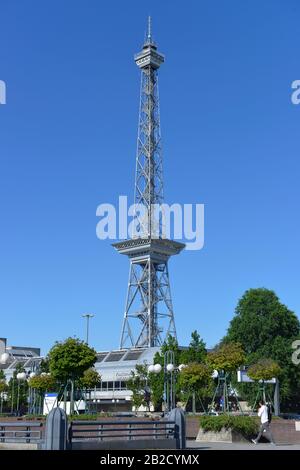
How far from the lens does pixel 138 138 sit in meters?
126

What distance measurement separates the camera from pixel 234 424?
86.4 feet

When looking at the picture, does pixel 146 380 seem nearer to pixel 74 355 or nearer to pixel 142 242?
pixel 74 355

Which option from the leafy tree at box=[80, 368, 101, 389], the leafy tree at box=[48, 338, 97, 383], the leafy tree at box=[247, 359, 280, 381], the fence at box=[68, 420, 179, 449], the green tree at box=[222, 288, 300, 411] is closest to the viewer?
the fence at box=[68, 420, 179, 449]

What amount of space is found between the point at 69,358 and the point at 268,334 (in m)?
24.5

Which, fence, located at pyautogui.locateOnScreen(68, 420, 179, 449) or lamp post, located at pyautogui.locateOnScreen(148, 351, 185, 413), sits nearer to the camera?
fence, located at pyautogui.locateOnScreen(68, 420, 179, 449)

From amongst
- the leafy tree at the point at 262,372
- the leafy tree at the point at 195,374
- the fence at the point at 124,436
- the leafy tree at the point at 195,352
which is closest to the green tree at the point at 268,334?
the leafy tree at the point at 195,352

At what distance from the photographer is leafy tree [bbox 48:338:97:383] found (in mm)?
51969

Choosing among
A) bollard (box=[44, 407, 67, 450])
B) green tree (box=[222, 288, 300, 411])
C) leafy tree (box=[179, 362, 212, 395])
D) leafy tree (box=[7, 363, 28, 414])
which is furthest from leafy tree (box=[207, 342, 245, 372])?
leafy tree (box=[7, 363, 28, 414])

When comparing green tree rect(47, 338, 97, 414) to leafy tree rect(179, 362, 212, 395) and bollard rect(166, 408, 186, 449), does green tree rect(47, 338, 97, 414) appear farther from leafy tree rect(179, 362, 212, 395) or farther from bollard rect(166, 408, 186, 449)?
bollard rect(166, 408, 186, 449)

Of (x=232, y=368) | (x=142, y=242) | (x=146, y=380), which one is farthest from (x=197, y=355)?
(x=142, y=242)

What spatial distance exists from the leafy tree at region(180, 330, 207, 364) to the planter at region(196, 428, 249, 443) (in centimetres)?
3209

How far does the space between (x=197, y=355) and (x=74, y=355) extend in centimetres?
1333

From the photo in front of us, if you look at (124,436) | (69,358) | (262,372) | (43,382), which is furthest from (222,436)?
(43,382)

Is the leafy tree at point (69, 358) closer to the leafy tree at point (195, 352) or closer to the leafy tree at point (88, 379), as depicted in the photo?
the leafy tree at point (88, 379)
